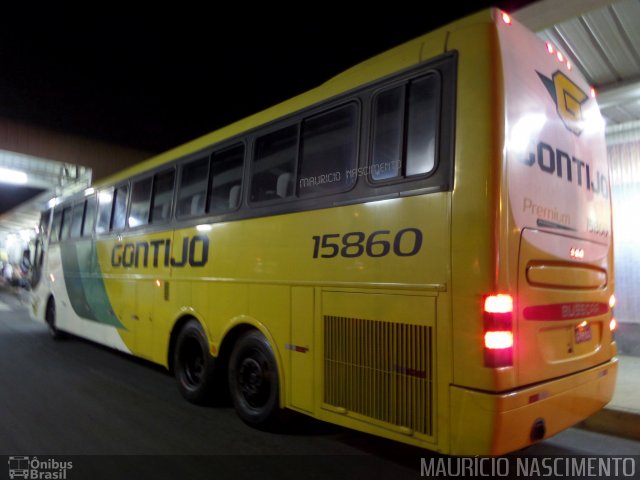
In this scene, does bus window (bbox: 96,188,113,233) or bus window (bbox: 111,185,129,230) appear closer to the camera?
bus window (bbox: 111,185,129,230)

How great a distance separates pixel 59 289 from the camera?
31.2ft

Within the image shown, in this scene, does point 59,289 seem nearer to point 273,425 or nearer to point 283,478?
point 273,425

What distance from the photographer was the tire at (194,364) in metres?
5.20

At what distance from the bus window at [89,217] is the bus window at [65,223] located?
1.00m

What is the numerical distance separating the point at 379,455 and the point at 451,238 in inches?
88.4

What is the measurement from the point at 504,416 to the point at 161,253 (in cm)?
479

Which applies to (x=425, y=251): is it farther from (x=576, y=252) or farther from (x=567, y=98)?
(x=567, y=98)

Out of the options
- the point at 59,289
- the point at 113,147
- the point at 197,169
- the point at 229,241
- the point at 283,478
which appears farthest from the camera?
the point at 113,147

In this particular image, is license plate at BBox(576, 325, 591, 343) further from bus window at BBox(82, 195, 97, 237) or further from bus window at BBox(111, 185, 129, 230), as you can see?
bus window at BBox(82, 195, 97, 237)

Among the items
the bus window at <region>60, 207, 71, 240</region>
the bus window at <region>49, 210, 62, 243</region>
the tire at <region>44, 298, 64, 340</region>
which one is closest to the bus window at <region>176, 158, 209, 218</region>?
the bus window at <region>60, 207, 71, 240</region>

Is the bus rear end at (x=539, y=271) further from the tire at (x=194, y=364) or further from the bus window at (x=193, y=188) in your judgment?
the bus window at (x=193, y=188)

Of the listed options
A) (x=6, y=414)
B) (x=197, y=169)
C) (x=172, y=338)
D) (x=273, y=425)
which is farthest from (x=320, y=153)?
(x=6, y=414)

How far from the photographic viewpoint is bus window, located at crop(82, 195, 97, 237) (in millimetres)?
8203

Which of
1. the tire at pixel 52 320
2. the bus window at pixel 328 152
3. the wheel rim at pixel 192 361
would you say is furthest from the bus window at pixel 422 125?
the tire at pixel 52 320
